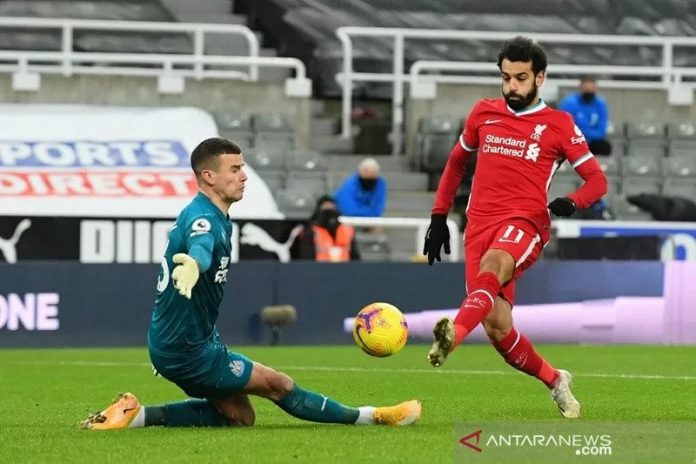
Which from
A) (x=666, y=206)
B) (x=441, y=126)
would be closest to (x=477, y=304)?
(x=666, y=206)

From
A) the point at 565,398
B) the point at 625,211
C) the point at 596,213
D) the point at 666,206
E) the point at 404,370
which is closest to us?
the point at 565,398

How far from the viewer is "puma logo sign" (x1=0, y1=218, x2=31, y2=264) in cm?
1938

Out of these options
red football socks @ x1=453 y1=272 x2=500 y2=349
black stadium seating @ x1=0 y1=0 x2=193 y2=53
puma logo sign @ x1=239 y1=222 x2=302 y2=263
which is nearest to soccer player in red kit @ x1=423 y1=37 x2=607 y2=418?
red football socks @ x1=453 y1=272 x2=500 y2=349

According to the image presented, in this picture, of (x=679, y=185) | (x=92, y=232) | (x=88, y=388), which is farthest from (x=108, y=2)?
(x=88, y=388)

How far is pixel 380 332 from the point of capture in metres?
8.87

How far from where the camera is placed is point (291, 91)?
23812 millimetres

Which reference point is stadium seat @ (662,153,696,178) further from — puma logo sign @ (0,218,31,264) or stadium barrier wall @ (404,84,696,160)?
puma logo sign @ (0,218,31,264)

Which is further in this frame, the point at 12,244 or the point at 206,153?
the point at 12,244

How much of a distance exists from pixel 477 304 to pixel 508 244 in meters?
0.58

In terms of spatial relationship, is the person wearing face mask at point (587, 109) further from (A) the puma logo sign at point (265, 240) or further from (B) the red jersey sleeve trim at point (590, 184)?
(B) the red jersey sleeve trim at point (590, 184)

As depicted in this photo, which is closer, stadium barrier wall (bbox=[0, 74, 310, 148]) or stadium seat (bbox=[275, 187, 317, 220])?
stadium seat (bbox=[275, 187, 317, 220])

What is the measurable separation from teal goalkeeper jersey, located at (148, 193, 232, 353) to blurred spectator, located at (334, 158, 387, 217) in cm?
1215

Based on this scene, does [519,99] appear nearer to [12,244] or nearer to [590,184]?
[590,184]

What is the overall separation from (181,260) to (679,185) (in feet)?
55.0
